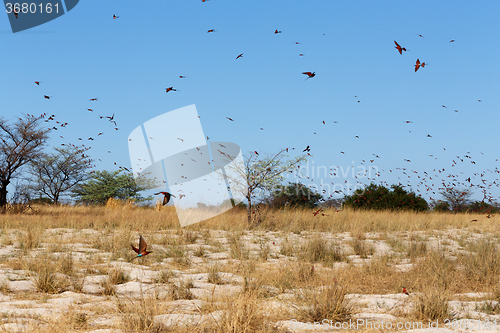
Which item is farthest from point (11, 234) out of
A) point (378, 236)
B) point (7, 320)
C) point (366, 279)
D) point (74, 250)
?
point (378, 236)

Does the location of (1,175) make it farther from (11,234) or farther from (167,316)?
(167,316)

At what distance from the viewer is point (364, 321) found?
331 cm

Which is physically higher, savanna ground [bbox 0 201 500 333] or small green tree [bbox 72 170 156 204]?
small green tree [bbox 72 170 156 204]

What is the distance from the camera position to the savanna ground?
3082 mm

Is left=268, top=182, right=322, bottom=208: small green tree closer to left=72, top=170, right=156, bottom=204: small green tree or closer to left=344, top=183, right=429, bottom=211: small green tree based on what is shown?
left=344, top=183, right=429, bottom=211: small green tree

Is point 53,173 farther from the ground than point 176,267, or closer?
farther from the ground

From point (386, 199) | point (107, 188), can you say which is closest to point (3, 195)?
point (107, 188)

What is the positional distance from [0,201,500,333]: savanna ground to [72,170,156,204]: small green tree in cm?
1679

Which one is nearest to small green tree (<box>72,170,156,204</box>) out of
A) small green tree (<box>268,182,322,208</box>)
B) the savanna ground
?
small green tree (<box>268,182,322,208</box>)

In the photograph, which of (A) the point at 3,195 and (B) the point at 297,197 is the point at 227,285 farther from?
(B) the point at 297,197

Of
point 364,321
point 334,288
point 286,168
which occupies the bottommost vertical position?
point 364,321

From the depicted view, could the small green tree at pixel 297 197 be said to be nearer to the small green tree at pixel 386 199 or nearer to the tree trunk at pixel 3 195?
the small green tree at pixel 386 199

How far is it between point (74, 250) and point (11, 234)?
2732 mm

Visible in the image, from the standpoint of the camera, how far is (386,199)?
19.1 metres
